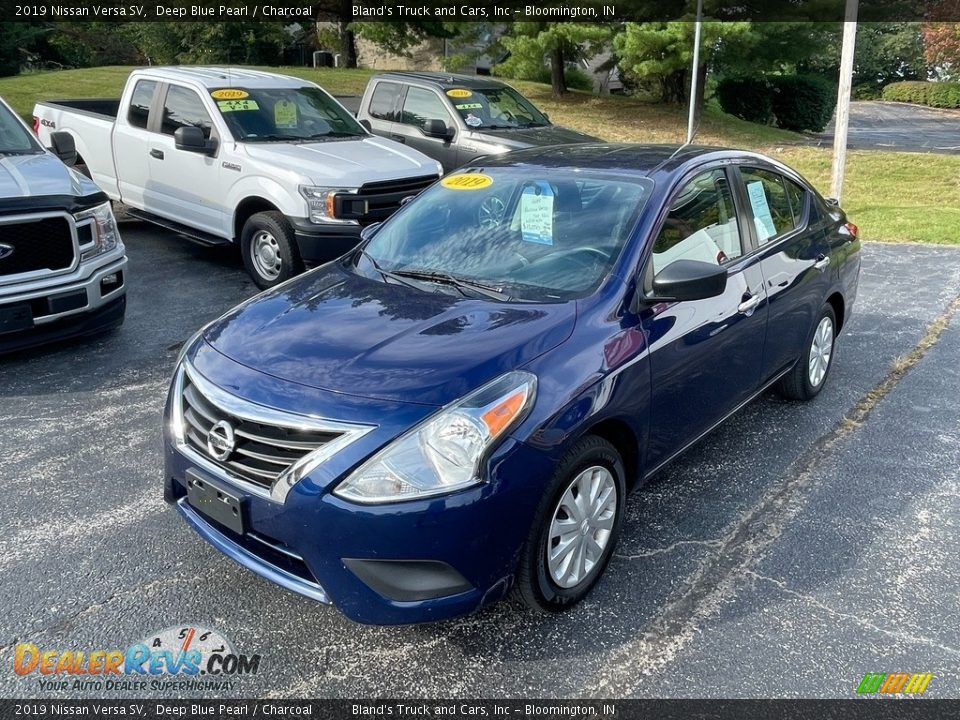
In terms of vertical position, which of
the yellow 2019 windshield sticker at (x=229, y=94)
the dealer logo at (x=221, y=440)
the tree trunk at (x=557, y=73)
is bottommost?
the dealer logo at (x=221, y=440)

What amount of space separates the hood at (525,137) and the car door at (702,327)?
604 cm

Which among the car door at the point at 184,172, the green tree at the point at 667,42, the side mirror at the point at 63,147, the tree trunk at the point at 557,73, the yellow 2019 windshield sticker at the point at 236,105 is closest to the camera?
the side mirror at the point at 63,147

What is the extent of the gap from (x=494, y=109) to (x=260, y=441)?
9.04m

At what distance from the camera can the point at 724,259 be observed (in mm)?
→ 4055

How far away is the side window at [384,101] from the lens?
36.6 feet

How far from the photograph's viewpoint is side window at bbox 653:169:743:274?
3.71 meters

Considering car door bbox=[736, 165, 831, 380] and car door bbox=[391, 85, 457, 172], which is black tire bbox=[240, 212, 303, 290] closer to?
car door bbox=[391, 85, 457, 172]

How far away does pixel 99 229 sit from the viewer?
5.90 meters

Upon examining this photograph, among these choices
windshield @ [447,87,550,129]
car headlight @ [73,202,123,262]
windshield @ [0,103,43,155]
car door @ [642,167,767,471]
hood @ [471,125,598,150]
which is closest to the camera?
car door @ [642,167,767,471]

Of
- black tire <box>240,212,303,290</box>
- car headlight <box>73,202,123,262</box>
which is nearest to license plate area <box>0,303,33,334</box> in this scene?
car headlight <box>73,202,123,262</box>

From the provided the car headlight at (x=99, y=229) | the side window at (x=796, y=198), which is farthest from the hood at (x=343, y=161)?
the side window at (x=796, y=198)

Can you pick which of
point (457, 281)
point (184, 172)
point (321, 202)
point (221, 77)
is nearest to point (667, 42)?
point (221, 77)

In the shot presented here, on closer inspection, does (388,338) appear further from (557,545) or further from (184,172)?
(184,172)

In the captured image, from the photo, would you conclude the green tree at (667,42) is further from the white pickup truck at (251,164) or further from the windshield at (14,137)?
the windshield at (14,137)
